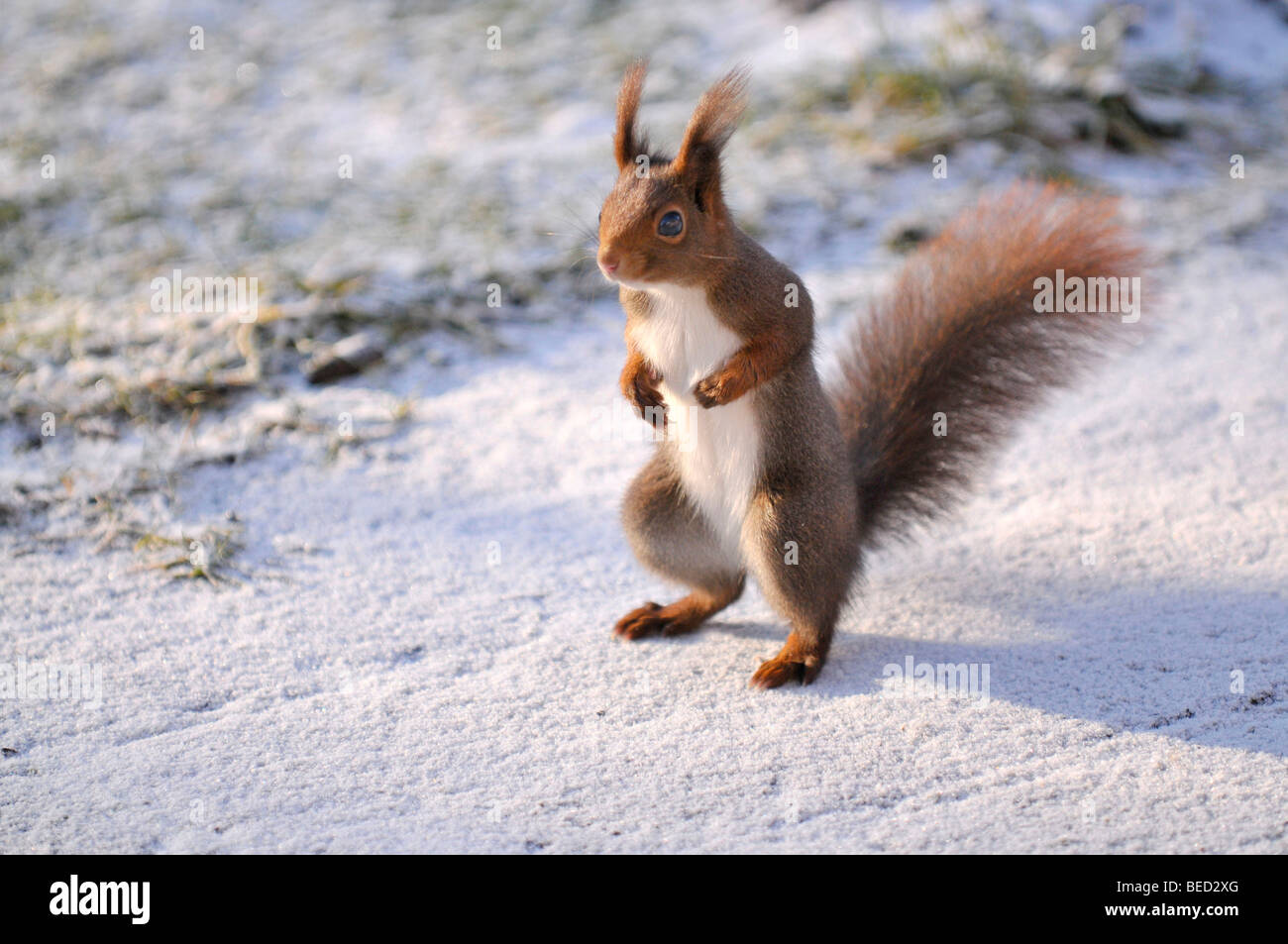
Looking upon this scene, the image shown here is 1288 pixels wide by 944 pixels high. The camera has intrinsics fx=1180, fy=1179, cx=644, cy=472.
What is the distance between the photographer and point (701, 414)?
203 centimetres

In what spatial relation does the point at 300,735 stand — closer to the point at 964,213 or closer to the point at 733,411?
the point at 733,411

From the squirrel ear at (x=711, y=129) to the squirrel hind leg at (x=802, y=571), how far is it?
0.55 m

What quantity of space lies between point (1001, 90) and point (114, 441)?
11.7 ft

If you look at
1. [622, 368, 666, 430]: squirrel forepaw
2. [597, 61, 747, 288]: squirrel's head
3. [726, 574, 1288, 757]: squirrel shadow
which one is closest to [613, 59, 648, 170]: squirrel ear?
[597, 61, 747, 288]: squirrel's head

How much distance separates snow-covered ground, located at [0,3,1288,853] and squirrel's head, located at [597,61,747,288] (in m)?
0.74

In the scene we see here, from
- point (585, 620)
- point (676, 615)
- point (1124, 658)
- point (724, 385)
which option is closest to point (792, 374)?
point (724, 385)

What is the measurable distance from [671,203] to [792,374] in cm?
37

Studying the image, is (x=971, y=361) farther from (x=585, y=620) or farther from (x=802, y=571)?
(x=585, y=620)

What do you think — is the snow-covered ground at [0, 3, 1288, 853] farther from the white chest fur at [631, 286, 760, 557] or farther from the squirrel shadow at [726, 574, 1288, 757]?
the white chest fur at [631, 286, 760, 557]

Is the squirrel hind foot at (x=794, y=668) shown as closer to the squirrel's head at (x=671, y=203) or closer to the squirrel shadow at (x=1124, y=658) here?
the squirrel shadow at (x=1124, y=658)

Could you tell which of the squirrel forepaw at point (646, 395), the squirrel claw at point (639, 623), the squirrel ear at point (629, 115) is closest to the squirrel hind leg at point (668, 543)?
the squirrel claw at point (639, 623)

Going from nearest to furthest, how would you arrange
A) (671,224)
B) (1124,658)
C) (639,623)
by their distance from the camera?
1. (671,224)
2. (1124,658)
3. (639,623)

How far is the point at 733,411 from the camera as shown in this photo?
79.0 inches

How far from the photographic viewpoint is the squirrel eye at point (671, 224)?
71.6 inches
